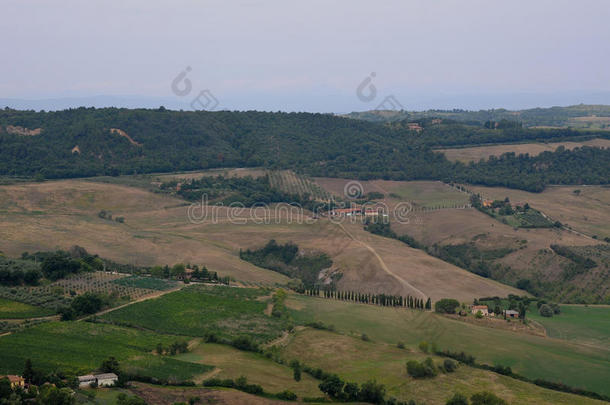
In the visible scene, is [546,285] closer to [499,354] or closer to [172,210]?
[499,354]

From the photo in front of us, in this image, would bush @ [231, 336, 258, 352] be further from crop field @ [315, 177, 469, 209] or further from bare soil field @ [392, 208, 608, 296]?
crop field @ [315, 177, 469, 209]

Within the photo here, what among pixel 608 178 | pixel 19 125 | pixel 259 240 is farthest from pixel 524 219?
pixel 19 125

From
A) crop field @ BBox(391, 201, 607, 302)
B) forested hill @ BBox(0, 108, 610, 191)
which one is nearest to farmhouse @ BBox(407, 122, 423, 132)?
forested hill @ BBox(0, 108, 610, 191)

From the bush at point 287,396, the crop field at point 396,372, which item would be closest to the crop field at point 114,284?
the crop field at point 396,372

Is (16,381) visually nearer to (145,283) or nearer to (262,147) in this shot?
(145,283)

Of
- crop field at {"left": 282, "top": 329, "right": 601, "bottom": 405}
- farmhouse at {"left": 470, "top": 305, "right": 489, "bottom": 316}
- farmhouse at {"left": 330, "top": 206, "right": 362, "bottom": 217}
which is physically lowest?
farmhouse at {"left": 470, "top": 305, "right": 489, "bottom": 316}

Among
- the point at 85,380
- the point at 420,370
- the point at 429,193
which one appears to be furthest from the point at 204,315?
the point at 429,193
